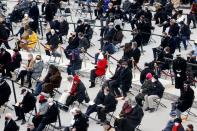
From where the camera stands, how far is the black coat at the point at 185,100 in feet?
Result: 69.3

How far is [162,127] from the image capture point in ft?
69.9

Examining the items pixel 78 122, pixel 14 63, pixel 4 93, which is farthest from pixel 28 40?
pixel 78 122

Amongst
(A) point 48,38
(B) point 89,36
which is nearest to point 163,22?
(B) point 89,36

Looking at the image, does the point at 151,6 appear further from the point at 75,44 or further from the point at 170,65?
the point at 170,65

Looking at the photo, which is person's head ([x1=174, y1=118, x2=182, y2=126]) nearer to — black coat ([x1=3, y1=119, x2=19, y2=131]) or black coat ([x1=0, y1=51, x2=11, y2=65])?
black coat ([x1=3, y1=119, x2=19, y2=131])

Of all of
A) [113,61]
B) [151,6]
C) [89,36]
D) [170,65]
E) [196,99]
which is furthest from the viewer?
[151,6]

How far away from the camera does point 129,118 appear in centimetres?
2006

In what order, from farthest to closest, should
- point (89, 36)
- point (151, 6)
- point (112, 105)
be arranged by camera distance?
point (151, 6) → point (89, 36) → point (112, 105)

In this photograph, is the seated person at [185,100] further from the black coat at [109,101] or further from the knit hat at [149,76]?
the black coat at [109,101]

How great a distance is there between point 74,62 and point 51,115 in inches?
212

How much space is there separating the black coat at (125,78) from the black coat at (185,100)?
2.47 m

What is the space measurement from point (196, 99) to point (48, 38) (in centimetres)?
924

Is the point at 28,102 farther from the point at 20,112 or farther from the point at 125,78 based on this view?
the point at 125,78

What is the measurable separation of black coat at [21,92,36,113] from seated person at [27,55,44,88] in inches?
123
